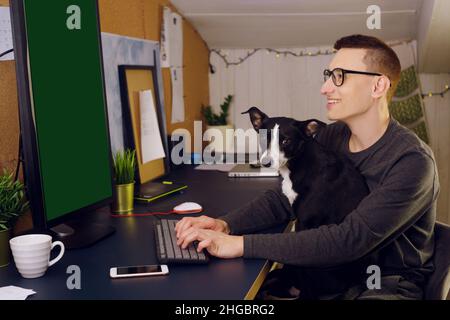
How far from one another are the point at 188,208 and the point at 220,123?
69.9 inches

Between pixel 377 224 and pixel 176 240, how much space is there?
519 millimetres

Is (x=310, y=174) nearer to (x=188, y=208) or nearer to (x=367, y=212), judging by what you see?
(x=367, y=212)

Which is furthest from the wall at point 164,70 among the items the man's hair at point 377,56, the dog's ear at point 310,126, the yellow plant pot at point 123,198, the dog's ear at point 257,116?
the man's hair at point 377,56

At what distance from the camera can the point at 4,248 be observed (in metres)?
1.25

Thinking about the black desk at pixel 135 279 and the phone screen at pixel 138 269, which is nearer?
the black desk at pixel 135 279

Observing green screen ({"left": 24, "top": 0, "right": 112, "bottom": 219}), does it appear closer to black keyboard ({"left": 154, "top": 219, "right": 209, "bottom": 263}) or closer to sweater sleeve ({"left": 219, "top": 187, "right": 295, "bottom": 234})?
black keyboard ({"left": 154, "top": 219, "right": 209, "bottom": 263})

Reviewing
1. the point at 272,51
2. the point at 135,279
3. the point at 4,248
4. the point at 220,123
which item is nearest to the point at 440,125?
the point at 272,51

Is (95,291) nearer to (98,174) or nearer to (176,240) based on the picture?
(176,240)

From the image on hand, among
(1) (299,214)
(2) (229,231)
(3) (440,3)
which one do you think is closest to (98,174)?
(2) (229,231)

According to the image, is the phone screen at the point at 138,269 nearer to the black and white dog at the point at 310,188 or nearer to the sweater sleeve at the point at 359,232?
the sweater sleeve at the point at 359,232

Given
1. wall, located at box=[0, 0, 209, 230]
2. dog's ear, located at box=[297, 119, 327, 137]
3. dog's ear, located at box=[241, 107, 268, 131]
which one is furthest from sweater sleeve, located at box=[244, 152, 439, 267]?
wall, located at box=[0, 0, 209, 230]

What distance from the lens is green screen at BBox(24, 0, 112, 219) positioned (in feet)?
4.14

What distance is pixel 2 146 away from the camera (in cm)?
155

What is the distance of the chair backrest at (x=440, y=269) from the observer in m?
1.45
